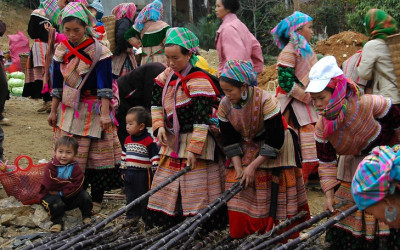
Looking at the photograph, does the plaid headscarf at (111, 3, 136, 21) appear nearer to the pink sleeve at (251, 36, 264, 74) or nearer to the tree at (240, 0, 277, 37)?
the pink sleeve at (251, 36, 264, 74)

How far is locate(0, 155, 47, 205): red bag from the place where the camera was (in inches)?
201

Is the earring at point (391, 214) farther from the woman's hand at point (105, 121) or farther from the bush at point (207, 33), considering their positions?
the bush at point (207, 33)

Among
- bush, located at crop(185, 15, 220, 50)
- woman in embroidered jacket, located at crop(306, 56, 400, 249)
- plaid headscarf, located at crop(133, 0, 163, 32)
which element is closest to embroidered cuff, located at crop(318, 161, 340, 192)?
woman in embroidered jacket, located at crop(306, 56, 400, 249)

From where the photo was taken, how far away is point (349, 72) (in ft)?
17.3

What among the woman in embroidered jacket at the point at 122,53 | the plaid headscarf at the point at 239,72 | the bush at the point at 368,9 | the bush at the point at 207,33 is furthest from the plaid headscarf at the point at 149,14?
the bush at the point at 207,33

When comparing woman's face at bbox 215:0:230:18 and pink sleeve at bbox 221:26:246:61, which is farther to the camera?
woman's face at bbox 215:0:230:18

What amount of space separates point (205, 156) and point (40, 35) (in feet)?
16.0

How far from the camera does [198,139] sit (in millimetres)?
4062

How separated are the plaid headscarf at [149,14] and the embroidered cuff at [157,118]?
106 inches

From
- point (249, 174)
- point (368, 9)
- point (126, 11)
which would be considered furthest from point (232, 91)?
point (368, 9)

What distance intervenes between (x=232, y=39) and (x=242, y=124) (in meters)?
2.18

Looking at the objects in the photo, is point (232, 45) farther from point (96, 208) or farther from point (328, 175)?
point (328, 175)

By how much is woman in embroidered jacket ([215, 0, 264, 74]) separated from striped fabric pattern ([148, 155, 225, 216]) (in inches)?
68.3

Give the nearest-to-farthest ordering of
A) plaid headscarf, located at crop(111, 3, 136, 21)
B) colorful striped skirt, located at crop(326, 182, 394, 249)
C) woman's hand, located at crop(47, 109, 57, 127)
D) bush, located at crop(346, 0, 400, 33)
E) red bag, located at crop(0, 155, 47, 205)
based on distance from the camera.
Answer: colorful striped skirt, located at crop(326, 182, 394, 249)
red bag, located at crop(0, 155, 47, 205)
woman's hand, located at crop(47, 109, 57, 127)
plaid headscarf, located at crop(111, 3, 136, 21)
bush, located at crop(346, 0, 400, 33)
